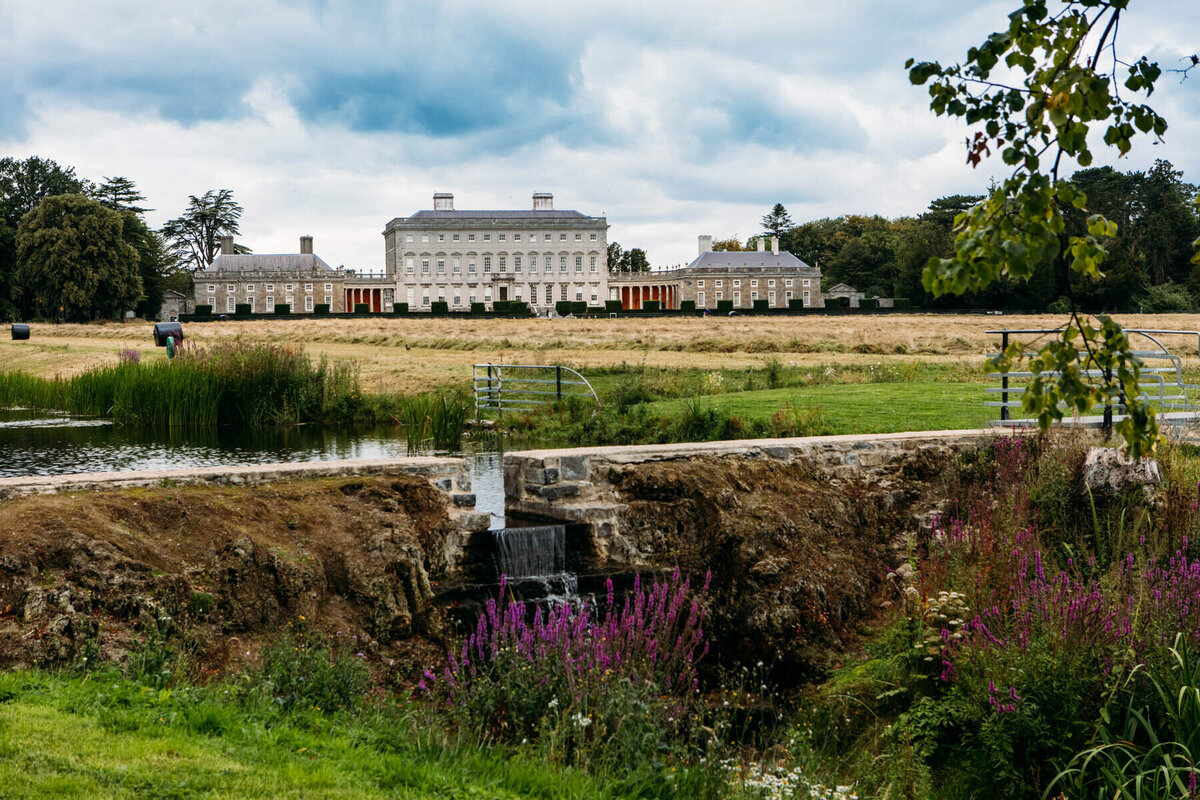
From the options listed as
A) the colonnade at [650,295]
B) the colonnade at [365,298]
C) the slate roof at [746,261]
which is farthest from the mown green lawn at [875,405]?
the colonnade at [365,298]

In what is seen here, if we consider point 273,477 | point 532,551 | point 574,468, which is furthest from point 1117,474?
point 273,477

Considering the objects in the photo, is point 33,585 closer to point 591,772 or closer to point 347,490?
point 347,490

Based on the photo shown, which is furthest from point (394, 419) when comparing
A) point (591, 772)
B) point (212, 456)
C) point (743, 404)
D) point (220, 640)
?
point (591, 772)

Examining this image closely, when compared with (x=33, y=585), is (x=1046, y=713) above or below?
below

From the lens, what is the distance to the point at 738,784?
4945mm

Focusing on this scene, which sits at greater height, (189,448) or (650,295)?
(650,295)

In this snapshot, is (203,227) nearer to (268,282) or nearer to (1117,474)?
(268,282)

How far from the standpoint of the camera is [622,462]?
8945 millimetres

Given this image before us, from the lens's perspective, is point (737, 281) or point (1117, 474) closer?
point (1117, 474)

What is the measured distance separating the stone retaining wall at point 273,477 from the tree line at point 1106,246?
4997 centimetres

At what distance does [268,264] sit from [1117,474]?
99.3 meters

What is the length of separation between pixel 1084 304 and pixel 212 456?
62445 millimetres

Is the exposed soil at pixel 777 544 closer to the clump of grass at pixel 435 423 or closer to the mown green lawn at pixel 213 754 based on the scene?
the mown green lawn at pixel 213 754

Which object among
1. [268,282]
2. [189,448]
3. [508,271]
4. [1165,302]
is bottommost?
[189,448]
